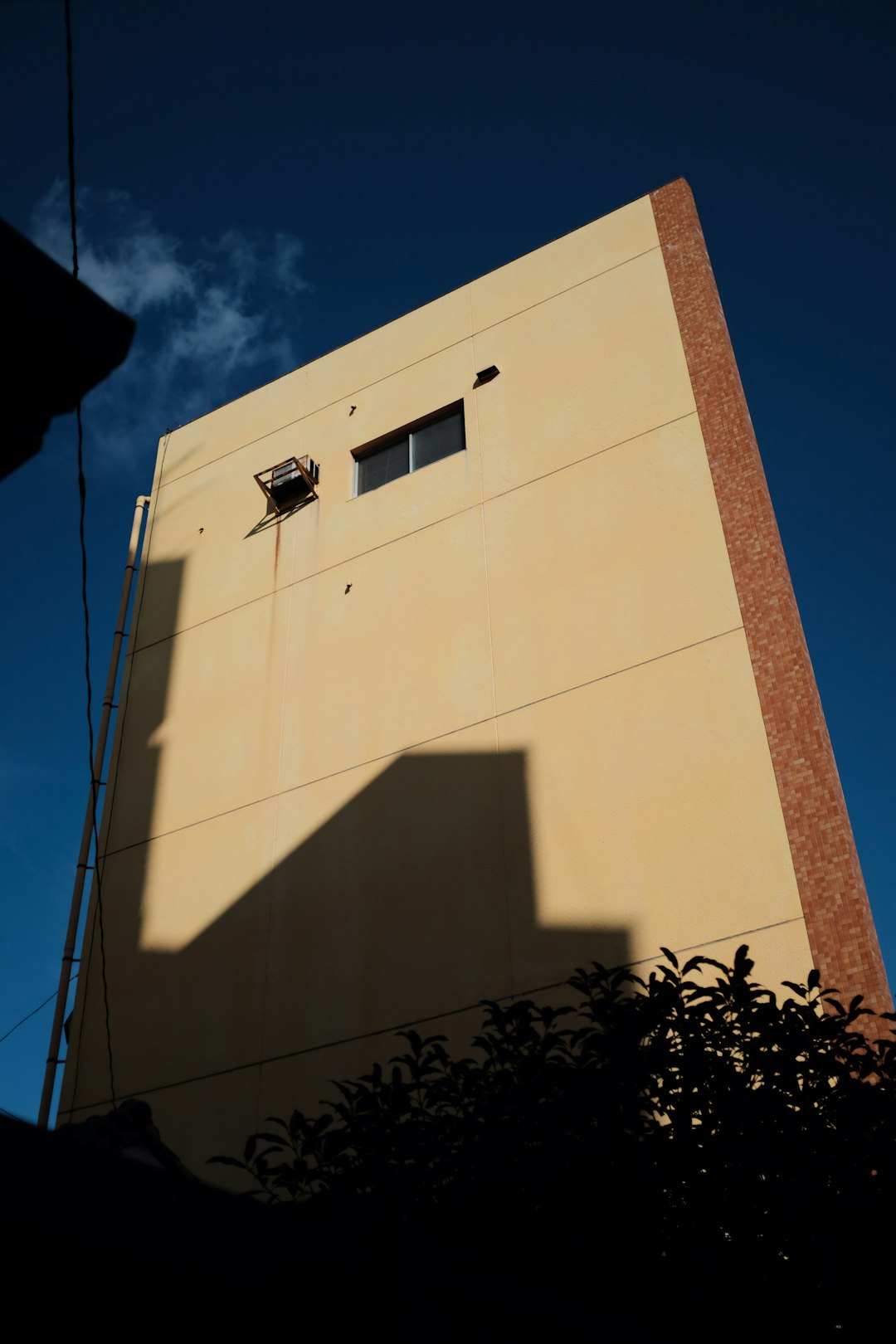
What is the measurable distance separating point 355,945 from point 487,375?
757 cm

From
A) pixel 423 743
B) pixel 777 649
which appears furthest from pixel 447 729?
pixel 777 649

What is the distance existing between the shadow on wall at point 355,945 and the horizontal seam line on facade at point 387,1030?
29 mm

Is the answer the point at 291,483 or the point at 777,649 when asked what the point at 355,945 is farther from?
the point at 291,483

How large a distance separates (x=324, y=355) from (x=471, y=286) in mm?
2574

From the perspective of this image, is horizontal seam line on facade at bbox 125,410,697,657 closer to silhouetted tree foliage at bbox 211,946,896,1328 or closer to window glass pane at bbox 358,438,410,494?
window glass pane at bbox 358,438,410,494

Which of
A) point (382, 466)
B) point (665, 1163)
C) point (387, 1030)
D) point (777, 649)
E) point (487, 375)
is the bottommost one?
point (665, 1163)

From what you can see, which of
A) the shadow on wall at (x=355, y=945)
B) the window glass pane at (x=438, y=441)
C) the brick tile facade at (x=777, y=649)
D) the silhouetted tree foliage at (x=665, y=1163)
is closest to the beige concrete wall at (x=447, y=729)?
the shadow on wall at (x=355, y=945)

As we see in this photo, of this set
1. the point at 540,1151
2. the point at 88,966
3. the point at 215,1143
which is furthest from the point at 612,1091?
the point at 88,966

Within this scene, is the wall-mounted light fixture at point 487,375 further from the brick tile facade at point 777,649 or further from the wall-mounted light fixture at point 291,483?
the wall-mounted light fixture at point 291,483

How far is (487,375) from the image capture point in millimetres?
15438

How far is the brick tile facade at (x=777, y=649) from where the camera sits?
368 inches

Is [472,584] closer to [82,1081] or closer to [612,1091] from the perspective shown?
[82,1081]

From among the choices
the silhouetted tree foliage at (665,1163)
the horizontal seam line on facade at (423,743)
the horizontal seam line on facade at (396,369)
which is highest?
the horizontal seam line on facade at (396,369)

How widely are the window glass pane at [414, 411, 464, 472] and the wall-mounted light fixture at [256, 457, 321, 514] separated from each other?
1534mm
